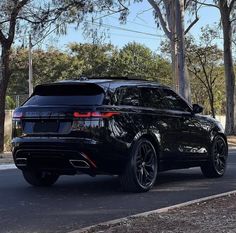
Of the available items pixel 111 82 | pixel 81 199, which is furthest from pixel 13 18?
pixel 81 199

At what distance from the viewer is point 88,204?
8.56 meters

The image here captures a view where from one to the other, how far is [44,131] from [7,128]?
59.4 ft

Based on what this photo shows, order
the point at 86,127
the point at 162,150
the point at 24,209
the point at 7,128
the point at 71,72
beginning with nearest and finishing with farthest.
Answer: the point at 24,209 < the point at 86,127 < the point at 162,150 < the point at 7,128 < the point at 71,72

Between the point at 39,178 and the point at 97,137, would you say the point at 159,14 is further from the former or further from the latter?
the point at 97,137

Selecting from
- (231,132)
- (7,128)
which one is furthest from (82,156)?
(231,132)

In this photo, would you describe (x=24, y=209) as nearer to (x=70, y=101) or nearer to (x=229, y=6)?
(x=70, y=101)

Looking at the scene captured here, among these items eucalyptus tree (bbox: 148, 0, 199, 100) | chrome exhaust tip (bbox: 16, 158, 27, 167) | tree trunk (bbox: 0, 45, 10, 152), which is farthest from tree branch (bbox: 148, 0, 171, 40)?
chrome exhaust tip (bbox: 16, 158, 27, 167)

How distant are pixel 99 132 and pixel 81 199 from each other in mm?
1106

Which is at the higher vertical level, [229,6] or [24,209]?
[229,6]

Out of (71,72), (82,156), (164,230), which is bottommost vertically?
(164,230)

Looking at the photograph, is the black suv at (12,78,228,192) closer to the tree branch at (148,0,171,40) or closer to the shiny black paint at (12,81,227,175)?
the shiny black paint at (12,81,227,175)

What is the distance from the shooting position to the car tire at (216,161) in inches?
456

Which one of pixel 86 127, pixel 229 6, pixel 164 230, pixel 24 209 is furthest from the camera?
pixel 229 6

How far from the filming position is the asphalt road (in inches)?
289
